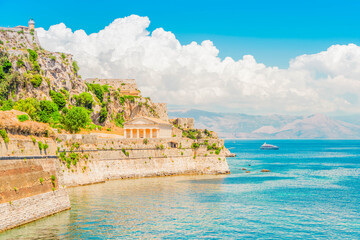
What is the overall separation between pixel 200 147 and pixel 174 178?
27.8 feet

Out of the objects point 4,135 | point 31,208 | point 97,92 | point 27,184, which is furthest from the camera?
point 97,92

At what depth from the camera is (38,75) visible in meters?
80.0

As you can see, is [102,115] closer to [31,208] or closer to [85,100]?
[85,100]

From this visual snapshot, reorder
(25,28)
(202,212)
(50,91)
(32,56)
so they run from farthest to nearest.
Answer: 1. (25,28)
2. (32,56)
3. (50,91)
4. (202,212)

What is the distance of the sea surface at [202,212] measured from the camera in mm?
31641

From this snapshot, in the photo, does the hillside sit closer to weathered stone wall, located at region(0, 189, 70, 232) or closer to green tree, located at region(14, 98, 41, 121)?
green tree, located at region(14, 98, 41, 121)

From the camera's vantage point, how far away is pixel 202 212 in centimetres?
3962

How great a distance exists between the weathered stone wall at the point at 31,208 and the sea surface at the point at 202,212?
0.55 meters

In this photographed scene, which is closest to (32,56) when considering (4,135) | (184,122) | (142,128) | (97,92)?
(97,92)

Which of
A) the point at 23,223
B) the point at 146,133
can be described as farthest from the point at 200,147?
the point at 23,223

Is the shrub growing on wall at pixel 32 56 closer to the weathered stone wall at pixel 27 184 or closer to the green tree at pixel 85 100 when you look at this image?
the green tree at pixel 85 100

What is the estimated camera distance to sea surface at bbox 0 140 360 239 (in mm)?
31641

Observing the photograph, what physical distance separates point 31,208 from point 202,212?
15.6m

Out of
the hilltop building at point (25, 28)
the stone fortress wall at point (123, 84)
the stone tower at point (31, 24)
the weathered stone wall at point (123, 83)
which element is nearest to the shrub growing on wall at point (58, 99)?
the hilltop building at point (25, 28)
